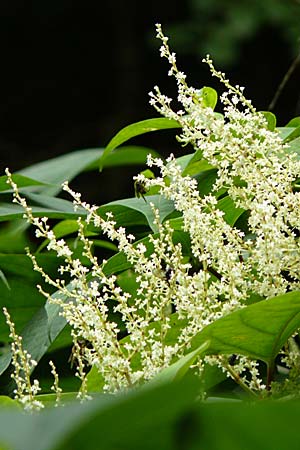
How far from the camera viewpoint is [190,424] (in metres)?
0.33

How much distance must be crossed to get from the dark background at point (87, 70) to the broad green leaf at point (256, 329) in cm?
351

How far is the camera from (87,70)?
502cm

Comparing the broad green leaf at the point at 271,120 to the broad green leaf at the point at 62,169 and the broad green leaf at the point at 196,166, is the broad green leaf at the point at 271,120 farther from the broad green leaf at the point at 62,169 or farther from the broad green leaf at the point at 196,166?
the broad green leaf at the point at 62,169

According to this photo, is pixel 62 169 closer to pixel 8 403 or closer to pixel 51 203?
pixel 51 203

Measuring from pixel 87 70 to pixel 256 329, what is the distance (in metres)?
4.51

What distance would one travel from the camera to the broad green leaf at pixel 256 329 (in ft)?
1.97

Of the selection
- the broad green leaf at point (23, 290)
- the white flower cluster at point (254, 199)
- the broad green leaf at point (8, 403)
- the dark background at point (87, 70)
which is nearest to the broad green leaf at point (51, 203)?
the broad green leaf at point (23, 290)

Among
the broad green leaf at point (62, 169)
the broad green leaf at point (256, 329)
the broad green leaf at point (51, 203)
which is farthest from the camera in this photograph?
the broad green leaf at point (62, 169)

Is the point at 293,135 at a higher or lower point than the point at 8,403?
higher

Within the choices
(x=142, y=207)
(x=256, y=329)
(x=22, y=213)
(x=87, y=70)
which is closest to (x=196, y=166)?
(x=142, y=207)

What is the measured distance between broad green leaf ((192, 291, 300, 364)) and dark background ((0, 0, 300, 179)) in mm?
3512

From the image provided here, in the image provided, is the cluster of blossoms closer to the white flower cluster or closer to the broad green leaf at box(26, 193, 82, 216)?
the white flower cluster

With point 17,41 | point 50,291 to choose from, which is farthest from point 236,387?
point 17,41

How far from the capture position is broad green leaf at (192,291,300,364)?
0.60 m
